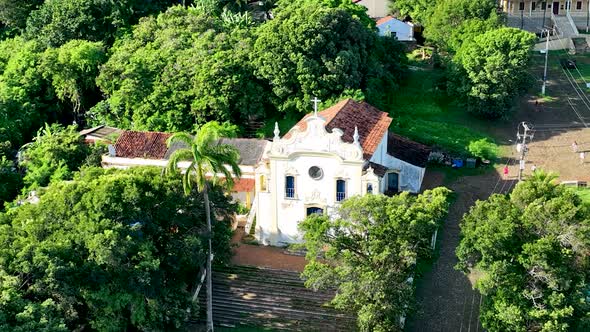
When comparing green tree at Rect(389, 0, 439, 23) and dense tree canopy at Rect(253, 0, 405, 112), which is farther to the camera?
green tree at Rect(389, 0, 439, 23)

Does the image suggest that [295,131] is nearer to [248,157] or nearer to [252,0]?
[248,157]

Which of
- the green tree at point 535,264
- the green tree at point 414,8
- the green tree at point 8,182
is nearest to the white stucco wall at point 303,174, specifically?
the green tree at point 535,264

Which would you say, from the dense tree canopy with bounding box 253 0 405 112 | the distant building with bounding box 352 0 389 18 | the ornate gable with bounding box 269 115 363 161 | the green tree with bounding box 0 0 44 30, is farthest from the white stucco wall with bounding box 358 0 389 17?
the ornate gable with bounding box 269 115 363 161

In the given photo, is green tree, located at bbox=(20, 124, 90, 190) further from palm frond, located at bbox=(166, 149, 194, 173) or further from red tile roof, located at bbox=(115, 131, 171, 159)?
palm frond, located at bbox=(166, 149, 194, 173)

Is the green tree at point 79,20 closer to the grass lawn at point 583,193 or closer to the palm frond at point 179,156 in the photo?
the palm frond at point 179,156

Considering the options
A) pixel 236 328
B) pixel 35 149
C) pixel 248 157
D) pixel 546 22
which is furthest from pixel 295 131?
pixel 546 22

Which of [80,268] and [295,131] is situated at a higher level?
[295,131]

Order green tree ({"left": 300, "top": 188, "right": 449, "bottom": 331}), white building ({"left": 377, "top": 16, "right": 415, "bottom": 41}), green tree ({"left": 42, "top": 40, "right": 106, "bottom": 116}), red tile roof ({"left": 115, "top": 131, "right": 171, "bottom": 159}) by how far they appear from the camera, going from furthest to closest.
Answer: white building ({"left": 377, "top": 16, "right": 415, "bottom": 41})
green tree ({"left": 42, "top": 40, "right": 106, "bottom": 116})
red tile roof ({"left": 115, "top": 131, "right": 171, "bottom": 159})
green tree ({"left": 300, "top": 188, "right": 449, "bottom": 331})
